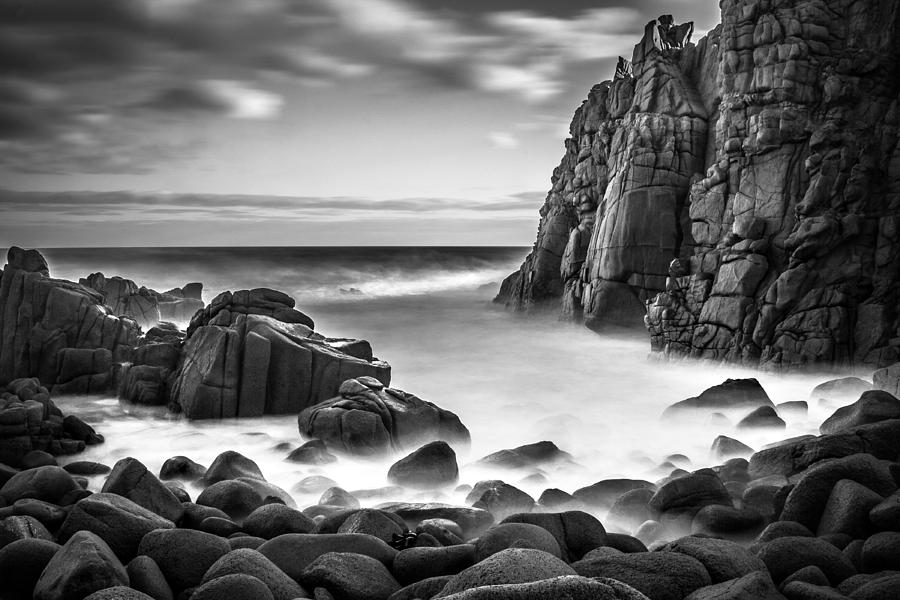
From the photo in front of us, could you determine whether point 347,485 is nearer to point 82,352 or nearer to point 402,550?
point 402,550

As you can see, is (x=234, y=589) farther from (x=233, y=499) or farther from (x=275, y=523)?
(x=233, y=499)

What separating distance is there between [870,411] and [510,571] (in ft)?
26.8

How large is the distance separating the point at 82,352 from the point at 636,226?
20208mm

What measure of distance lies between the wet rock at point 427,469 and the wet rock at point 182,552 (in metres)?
4.37

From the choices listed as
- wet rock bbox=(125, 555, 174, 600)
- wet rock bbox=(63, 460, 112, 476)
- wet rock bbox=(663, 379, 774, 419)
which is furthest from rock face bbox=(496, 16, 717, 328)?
wet rock bbox=(125, 555, 174, 600)

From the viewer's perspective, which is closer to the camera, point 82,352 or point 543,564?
point 543,564

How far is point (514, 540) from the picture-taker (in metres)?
5.33

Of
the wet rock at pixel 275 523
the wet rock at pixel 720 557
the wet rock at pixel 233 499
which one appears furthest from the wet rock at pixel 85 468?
the wet rock at pixel 720 557

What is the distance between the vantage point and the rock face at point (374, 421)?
1091 centimetres

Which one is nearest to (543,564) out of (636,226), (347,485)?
(347,485)

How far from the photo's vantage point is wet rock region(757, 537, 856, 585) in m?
4.85

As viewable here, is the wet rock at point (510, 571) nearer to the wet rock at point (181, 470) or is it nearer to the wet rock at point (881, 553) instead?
the wet rock at point (881, 553)

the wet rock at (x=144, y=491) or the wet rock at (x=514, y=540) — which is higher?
the wet rock at (x=514, y=540)

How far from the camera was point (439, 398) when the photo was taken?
17391mm
